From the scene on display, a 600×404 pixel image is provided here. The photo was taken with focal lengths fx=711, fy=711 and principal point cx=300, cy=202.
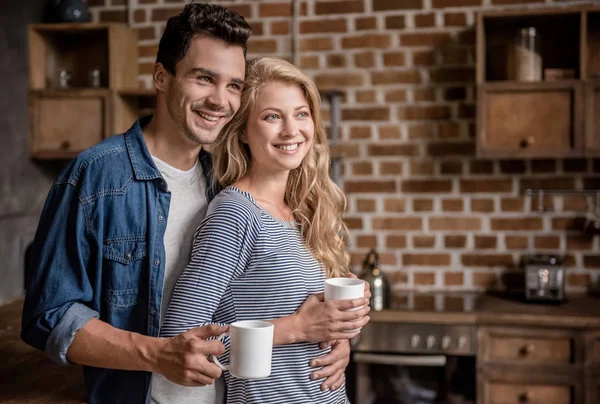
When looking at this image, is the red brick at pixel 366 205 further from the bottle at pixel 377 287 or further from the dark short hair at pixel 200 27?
the dark short hair at pixel 200 27

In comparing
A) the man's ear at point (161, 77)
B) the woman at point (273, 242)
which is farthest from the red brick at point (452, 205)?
the man's ear at point (161, 77)

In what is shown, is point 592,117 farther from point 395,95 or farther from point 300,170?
point 300,170

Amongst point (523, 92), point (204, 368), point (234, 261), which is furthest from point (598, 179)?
point (204, 368)

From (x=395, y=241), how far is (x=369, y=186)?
0.29 metres

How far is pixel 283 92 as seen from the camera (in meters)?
1.77

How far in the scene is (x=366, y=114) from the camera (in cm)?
344

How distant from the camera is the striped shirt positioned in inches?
59.5

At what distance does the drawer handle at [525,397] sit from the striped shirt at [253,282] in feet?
4.84

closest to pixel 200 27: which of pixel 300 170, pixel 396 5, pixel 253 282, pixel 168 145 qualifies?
pixel 168 145

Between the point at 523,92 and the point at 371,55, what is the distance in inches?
29.8

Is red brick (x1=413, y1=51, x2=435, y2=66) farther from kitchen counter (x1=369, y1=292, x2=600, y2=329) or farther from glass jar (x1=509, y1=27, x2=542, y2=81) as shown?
kitchen counter (x1=369, y1=292, x2=600, y2=329)

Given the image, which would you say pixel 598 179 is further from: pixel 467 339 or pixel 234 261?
pixel 234 261

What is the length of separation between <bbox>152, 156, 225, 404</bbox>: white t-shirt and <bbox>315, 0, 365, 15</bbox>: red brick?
1905 mm

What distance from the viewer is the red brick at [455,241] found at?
133 inches
